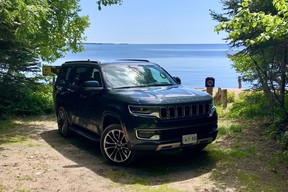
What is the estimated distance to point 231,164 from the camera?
19.8 feet

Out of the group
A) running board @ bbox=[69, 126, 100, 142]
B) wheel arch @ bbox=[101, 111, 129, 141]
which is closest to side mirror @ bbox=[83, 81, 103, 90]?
wheel arch @ bbox=[101, 111, 129, 141]

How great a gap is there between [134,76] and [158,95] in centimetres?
118

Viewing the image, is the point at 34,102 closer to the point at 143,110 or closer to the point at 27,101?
the point at 27,101

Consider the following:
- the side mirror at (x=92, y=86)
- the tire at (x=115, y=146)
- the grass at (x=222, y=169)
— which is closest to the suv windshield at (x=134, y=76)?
the side mirror at (x=92, y=86)

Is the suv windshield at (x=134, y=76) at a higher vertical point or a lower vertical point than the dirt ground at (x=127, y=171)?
higher

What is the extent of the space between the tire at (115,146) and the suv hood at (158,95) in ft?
1.81

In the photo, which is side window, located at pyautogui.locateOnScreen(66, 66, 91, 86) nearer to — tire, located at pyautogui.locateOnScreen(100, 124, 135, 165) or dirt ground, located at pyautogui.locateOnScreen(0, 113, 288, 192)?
dirt ground, located at pyautogui.locateOnScreen(0, 113, 288, 192)

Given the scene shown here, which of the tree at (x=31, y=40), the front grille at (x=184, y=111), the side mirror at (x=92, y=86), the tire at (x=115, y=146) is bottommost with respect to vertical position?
the tire at (x=115, y=146)

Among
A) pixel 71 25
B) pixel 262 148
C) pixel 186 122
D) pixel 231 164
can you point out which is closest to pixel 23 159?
pixel 186 122

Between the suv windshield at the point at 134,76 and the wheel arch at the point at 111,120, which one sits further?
the suv windshield at the point at 134,76

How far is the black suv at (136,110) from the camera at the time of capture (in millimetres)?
5520

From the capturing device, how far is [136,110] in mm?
5605

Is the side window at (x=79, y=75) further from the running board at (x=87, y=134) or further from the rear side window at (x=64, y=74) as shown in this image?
the running board at (x=87, y=134)

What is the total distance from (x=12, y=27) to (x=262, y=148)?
23.0ft
